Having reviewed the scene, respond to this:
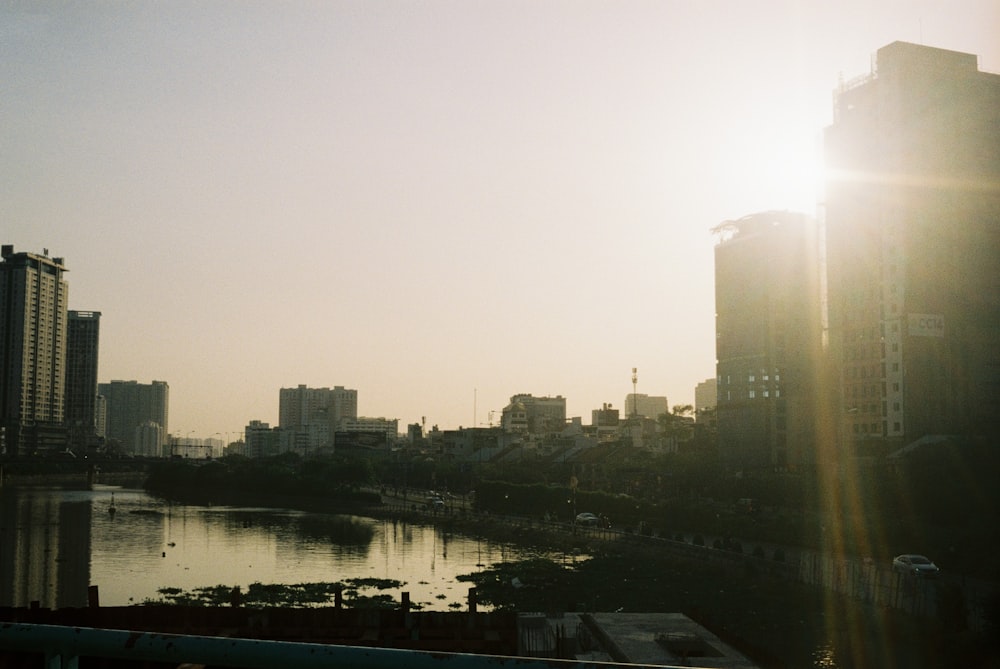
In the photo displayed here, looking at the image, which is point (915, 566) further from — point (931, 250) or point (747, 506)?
point (931, 250)

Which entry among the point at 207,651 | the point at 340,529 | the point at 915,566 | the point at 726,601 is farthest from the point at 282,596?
the point at 207,651

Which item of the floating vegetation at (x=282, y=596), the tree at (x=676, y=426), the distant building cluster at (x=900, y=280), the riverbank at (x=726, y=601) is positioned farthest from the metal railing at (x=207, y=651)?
the tree at (x=676, y=426)

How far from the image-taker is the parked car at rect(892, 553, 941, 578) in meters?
45.8

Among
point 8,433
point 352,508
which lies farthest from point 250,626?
point 8,433

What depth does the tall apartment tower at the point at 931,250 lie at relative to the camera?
77188 millimetres

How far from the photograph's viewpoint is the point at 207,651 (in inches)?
100

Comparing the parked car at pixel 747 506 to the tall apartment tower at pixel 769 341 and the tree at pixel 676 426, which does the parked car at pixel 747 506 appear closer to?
the tall apartment tower at pixel 769 341

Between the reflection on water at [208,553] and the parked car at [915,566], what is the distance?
23.4 meters

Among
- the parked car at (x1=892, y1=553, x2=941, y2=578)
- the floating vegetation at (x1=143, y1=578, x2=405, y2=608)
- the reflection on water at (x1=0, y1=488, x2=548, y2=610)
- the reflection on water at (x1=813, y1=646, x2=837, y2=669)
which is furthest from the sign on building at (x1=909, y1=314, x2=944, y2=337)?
the floating vegetation at (x1=143, y1=578, x2=405, y2=608)

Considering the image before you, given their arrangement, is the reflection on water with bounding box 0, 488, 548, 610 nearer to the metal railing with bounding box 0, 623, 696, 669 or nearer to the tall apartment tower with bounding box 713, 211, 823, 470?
the tall apartment tower with bounding box 713, 211, 823, 470

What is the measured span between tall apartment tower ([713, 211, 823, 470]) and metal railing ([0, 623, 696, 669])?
90817 millimetres

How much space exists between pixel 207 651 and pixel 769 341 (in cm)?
9598

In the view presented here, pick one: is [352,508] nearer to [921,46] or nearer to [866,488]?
[866,488]

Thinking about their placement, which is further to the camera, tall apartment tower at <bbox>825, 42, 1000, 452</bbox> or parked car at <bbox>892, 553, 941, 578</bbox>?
tall apartment tower at <bbox>825, 42, 1000, 452</bbox>
